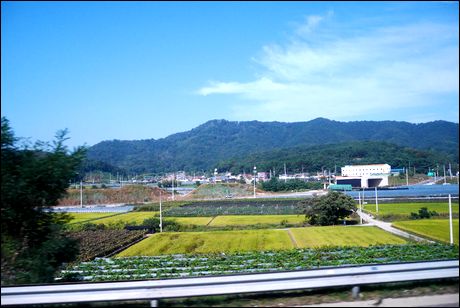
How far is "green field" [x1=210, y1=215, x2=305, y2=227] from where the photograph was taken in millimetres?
29844

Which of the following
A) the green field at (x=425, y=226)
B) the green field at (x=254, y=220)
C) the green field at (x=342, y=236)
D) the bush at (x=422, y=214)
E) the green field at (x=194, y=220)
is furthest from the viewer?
the green field at (x=194, y=220)

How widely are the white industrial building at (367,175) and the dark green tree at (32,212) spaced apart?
1117 inches

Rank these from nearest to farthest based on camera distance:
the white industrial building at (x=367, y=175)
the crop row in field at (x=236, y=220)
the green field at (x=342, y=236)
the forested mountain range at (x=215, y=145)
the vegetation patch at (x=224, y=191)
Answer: the green field at (x=342, y=236) < the crop row in field at (x=236, y=220) < the white industrial building at (x=367, y=175) < the vegetation patch at (x=224, y=191) < the forested mountain range at (x=215, y=145)

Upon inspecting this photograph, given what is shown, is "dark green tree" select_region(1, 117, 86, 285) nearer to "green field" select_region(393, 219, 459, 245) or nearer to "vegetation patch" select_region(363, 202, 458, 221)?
"green field" select_region(393, 219, 459, 245)

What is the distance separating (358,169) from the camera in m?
32.5

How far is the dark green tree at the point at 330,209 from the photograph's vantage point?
28188 millimetres

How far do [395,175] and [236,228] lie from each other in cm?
1364

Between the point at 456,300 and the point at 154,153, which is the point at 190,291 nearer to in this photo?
the point at 456,300

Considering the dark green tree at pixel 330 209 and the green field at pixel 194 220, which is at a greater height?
the dark green tree at pixel 330 209

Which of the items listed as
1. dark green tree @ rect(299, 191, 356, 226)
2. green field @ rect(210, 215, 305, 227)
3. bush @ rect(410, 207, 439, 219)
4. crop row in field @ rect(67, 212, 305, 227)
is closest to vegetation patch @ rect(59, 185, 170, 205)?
crop row in field @ rect(67, 212, 305, 227)

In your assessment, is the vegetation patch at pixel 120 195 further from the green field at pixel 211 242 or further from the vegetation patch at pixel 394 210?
the vegetation patch at pixel 394 210

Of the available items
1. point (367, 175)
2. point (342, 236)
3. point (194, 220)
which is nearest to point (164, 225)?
point (194, 220)

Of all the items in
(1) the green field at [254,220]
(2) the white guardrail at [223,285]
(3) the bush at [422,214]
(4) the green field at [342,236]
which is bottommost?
(1) the green field at [254,220]

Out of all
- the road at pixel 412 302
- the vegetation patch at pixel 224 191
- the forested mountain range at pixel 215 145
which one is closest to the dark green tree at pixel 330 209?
the road at pixel 412 302
